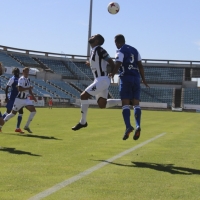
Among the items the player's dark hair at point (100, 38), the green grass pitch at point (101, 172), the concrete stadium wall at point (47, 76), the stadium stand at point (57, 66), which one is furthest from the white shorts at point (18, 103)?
the stadium stand at point (57, 66)

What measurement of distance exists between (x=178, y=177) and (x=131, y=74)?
10.7ft

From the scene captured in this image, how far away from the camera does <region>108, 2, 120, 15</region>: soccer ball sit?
13539mm

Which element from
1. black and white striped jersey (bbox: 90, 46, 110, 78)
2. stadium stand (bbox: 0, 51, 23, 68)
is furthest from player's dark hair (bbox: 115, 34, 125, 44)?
stadium stand (bbox: 0, 51, 23, 68)

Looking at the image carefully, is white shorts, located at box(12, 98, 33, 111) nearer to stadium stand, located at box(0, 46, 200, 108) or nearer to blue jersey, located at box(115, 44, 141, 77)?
blue jersey, located at box(115, 44, 141, 77)

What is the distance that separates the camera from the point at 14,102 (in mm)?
12719

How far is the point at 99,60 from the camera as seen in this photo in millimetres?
8492

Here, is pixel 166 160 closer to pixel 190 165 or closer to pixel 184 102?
pixel 190 165

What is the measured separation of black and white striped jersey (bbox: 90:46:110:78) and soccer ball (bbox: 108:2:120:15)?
5.37 meters

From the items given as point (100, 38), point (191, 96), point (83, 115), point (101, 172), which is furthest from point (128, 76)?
point (191, 96)

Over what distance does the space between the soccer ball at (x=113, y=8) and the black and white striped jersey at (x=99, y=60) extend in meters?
5.37

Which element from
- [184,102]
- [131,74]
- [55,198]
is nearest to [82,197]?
[55,198]

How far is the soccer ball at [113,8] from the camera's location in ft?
44.4

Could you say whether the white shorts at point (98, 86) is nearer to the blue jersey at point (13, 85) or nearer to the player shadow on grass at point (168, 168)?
the player shadow on grass at point (168, 168)

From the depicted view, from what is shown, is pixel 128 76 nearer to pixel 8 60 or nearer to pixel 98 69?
pixel 98 69
